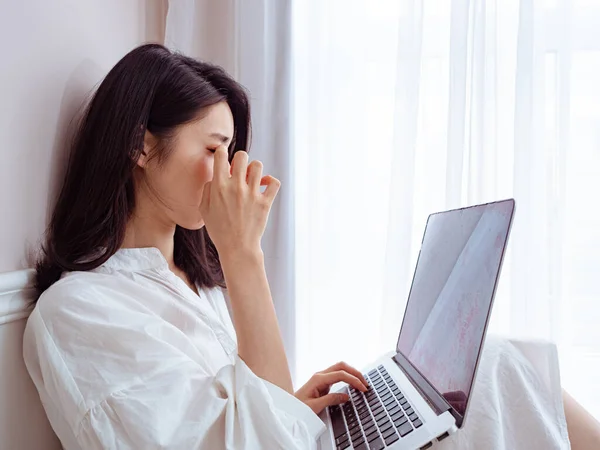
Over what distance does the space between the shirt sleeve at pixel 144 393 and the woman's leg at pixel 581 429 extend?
0.47 meters

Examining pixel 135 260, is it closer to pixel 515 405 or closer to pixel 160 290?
pixel 160 290

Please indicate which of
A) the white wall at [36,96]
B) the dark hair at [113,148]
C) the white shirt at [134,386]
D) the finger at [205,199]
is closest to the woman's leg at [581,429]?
the white shirt at [134,386]

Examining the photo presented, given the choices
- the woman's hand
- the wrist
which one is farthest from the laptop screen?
the wrist

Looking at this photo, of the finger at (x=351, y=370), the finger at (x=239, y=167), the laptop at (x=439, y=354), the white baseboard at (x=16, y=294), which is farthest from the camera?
the finger at (x=351, y=370)

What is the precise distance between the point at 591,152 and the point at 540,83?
24 cm

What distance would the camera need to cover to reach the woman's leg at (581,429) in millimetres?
917

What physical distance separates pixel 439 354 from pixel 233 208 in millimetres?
385

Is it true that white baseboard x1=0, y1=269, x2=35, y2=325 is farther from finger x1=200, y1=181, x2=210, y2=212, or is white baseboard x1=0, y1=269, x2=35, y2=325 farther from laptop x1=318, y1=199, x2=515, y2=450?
laptop x1=318, y1=199, x2=515, y2=450

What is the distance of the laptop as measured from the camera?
→ 69 centimetres

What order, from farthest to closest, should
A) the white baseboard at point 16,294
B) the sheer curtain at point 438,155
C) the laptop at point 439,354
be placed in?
the sheer curtain at point 438,155, the white baseboard at point 16,294, the laptop at point 439,354

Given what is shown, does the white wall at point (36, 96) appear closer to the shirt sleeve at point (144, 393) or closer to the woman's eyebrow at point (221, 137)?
the shirt sleeve at point (144, 393)

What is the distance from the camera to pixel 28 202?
879mm

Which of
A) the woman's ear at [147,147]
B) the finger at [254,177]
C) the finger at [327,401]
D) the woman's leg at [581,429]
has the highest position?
the woman's ear at [147,147]

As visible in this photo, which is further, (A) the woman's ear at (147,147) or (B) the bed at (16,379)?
(A) the woman's ear at (147,147)
